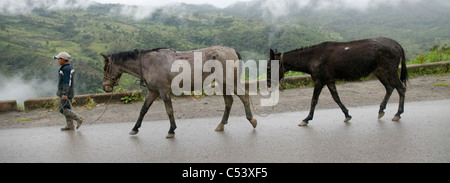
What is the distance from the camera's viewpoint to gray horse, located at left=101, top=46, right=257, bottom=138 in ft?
20.1

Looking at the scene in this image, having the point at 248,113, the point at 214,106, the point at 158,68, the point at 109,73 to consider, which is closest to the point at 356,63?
the point at 248,113

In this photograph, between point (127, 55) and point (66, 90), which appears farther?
point (66, 90)

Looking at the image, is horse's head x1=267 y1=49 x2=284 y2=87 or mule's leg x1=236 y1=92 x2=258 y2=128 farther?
horse's head x1=267 y1=49 x2=284 y2=87

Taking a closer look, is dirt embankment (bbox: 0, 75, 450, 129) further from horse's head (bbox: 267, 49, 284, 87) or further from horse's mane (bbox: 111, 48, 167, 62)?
horse's mane (bbox: 111, 48, 167, 62)

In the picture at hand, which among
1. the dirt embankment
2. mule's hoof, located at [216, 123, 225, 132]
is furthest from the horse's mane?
mule's hoof, located at [216, 123, 225, 132]

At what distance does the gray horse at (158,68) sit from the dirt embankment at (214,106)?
3.59 feet

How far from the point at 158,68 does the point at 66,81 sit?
2.13 meters

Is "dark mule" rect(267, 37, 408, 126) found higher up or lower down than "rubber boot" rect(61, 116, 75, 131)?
higher up

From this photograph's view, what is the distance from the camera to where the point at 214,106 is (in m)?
8.31

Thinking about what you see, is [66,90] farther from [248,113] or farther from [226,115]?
[248,113]

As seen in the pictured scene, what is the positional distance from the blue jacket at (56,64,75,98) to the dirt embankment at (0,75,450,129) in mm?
809

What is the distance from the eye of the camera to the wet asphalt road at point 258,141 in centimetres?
457

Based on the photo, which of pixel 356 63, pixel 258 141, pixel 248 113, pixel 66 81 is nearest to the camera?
pixel 258 141

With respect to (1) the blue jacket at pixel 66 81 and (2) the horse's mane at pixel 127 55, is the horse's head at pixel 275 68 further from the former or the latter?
(1) the blue jacket at pixel 66 81
